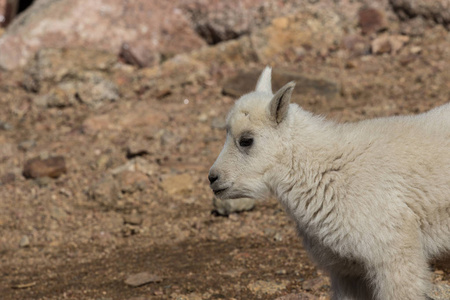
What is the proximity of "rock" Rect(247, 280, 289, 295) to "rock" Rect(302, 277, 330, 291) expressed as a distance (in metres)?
0.20

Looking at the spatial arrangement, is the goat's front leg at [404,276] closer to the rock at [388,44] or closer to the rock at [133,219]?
the rock at [133,219]

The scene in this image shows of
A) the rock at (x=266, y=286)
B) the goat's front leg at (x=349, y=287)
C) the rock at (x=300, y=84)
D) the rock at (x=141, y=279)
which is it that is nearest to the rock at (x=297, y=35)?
the rock at (x=300, y=84)

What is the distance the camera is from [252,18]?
1189 cm

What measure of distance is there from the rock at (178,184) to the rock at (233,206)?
85cm

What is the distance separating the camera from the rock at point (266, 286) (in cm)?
Result: 543

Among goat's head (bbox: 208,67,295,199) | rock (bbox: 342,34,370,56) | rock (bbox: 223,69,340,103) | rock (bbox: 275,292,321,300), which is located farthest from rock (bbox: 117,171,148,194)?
rock (bbox: 342,34,370,56)

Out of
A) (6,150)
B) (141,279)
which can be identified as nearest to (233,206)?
(141,279)

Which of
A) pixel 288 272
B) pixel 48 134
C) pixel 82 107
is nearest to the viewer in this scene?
pixel 288 272

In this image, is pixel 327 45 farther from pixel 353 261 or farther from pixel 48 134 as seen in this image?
pixel 353 261

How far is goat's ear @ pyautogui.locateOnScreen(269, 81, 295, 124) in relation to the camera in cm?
421

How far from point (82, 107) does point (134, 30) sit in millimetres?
2362

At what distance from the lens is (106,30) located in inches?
490

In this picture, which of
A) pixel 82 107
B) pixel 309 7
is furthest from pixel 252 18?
pixel 82 107

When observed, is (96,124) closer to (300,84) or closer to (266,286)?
(300,84)
